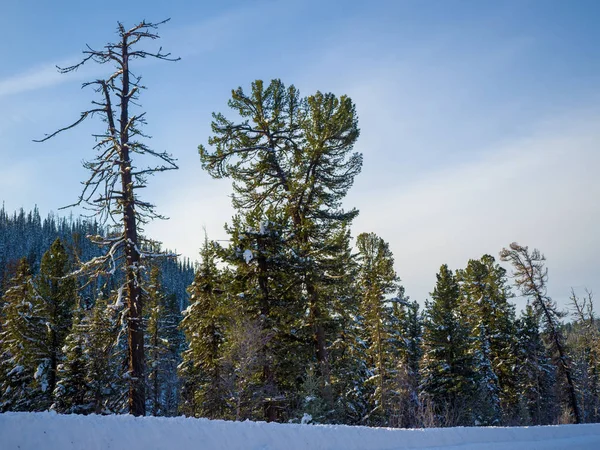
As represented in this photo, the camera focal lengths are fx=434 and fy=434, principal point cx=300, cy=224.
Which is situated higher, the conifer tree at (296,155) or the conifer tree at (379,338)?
the conifer tree at (296,155)

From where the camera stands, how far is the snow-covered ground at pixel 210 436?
5.84 m

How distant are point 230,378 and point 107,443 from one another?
35.4 feet

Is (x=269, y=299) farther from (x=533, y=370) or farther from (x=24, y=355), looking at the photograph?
(x=533, y=370)

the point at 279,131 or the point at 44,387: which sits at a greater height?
the point at 279,131

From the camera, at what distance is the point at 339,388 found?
2131 cm

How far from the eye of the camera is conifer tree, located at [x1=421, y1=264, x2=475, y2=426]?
29625mm

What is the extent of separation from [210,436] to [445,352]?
87.9 ft

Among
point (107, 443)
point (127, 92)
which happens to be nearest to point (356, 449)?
point (107, 443)

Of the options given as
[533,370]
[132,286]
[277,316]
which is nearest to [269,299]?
[277,316]

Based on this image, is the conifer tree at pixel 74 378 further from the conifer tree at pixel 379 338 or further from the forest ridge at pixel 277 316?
the conifer tree at pixel 379 338

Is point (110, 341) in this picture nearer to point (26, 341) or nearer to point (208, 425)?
point (208, 425)

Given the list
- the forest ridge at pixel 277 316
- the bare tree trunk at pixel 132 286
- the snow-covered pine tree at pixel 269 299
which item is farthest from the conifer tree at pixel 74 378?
the bare tree trunk at pixel 132 286

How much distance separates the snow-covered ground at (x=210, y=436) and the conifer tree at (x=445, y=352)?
60.9ft

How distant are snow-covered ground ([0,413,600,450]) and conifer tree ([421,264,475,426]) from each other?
1857 cm
